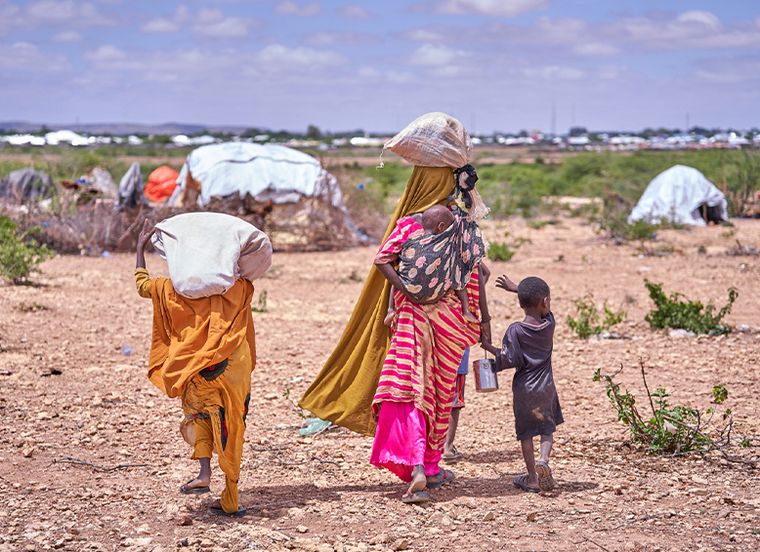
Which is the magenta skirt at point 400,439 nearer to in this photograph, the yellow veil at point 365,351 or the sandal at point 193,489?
the yellow veil at point 365,351

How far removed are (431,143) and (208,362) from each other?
56.2 inches

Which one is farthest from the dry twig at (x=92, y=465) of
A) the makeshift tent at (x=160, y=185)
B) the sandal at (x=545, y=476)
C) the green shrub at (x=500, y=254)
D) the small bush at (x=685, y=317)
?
the makeshift tent at (x=160, y=185)

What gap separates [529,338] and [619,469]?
38.6 inches

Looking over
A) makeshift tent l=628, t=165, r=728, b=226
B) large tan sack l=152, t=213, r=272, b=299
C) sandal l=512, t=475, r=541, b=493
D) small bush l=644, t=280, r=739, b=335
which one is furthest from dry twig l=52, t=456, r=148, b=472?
makeshift tent l=628, t=165, r=728, b=226

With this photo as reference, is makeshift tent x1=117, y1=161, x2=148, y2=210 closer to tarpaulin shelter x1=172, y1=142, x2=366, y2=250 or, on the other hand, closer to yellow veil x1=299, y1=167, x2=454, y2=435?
tarpaulin shelter x1=172, y1=142, x2=366, y2=250

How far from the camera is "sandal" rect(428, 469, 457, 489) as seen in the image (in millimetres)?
4891

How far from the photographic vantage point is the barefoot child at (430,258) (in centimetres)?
465

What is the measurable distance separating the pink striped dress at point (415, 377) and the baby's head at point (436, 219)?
53mm

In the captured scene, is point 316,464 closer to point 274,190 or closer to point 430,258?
point 430,258

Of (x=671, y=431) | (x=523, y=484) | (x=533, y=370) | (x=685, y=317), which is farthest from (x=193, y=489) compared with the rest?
(x=685, y=317)

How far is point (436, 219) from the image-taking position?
468cm

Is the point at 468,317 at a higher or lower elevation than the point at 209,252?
lower

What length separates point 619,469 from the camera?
5227mm

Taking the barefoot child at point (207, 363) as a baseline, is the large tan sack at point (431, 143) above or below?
above
